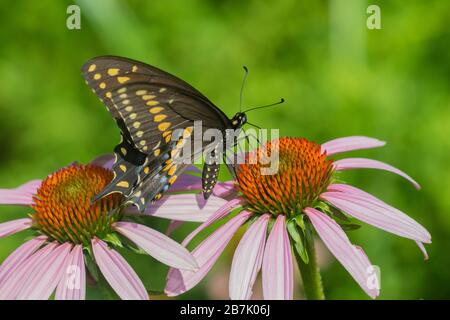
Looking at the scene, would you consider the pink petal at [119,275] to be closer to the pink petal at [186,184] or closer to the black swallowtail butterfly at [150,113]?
the black swallowtail butterfly at [150,113]

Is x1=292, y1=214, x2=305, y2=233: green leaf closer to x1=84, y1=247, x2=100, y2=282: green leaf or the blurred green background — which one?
x1=84, y1=247, x2=100, y2=282: green leaf

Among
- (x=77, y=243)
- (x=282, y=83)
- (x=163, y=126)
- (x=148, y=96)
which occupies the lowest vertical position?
(x=77, y=243)

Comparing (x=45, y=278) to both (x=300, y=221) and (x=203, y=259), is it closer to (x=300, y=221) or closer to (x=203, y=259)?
(x=203, y=259)

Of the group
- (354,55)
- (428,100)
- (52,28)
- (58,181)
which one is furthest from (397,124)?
(52,28)

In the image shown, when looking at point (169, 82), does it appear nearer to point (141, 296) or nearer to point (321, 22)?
point (141, 296)

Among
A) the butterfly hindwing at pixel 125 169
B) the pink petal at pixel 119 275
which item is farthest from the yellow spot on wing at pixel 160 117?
the pink petal at pixel 119 275

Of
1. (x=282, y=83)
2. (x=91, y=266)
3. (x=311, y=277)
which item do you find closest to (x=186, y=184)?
(x=91, y=266)
